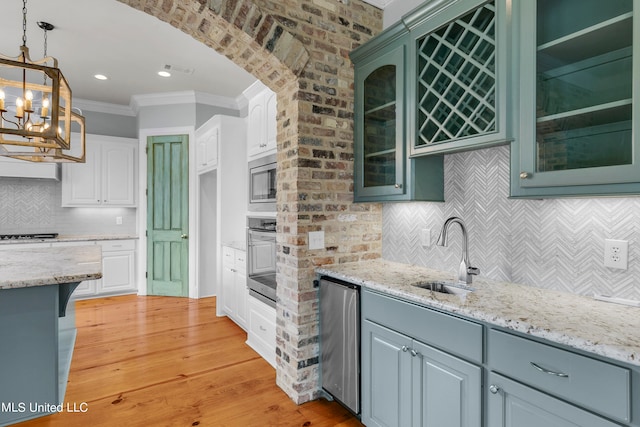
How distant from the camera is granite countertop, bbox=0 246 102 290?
192 cm

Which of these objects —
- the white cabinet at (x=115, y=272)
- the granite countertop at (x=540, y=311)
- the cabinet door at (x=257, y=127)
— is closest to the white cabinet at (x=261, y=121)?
the cabinet door at (x=257, y=127)

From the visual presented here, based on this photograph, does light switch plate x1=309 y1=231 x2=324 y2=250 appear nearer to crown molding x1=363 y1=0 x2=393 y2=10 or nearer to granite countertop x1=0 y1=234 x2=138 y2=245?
crown molding x1=363 y1=0 x2=393 y2=10

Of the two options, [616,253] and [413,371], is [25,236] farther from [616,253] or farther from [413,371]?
[616,253]

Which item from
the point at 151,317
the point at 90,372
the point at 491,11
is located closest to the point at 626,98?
the point at 491,11

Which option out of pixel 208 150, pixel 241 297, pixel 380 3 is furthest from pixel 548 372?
pixel 208 150

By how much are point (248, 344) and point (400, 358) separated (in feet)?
6.47

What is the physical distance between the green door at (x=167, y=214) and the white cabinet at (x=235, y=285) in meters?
1.25

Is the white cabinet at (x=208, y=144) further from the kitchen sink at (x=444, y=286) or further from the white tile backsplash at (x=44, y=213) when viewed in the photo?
the kitchen sink at (x=444, y=286)

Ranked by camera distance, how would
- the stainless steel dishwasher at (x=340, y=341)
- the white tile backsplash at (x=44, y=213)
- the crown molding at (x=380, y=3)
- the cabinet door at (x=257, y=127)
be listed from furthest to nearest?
the white tile backsplash at (x=44, y=213) → the cabinet door at (x=257, y=127) → the crown molding at (x=380, y=3) → the stainless steel dishwasher at (x=340, y=341)

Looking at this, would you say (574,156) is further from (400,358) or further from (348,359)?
(348,359)

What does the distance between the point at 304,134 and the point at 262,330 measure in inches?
69.1

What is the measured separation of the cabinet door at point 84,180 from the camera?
A: 5003 mm

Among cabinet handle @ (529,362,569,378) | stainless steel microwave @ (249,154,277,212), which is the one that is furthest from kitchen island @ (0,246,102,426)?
cabinet handle @ (529,362,569,378)

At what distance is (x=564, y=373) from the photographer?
1.13 m
